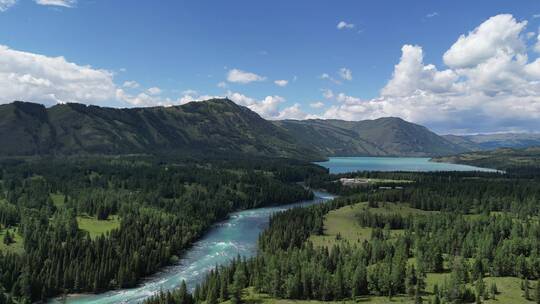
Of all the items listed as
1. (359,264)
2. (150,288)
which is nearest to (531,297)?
(359,264)

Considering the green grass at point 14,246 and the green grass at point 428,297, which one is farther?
the green grass at point 14,246

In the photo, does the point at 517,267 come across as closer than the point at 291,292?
No

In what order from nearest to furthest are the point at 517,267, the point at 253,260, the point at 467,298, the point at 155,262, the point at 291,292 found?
the point at 467,298
the point at 291,292
the point at 517,267
the point at 253,260
the point at 155,262

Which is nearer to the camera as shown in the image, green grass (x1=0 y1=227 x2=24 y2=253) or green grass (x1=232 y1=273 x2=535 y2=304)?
green grass (x1=232 y1=273 x2=535 y2=304)

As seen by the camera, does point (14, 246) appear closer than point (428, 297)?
No

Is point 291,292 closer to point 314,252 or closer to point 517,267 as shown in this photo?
point 314,252

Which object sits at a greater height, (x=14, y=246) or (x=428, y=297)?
(x=428, y=297)

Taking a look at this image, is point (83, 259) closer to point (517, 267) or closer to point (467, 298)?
point (467, 298)

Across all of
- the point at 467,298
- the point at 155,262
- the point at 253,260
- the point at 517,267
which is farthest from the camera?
the point at 155,262

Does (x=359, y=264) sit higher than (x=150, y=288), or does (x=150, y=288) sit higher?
(x=359, y=264)
